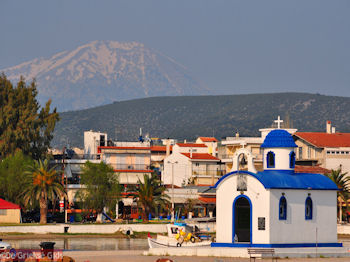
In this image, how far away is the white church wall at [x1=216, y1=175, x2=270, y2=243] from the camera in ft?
197

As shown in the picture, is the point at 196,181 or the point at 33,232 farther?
the point at 196,181

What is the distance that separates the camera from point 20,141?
11506 cm

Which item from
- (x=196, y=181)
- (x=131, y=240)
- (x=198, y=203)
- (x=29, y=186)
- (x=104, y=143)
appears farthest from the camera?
(x=104, y=143)

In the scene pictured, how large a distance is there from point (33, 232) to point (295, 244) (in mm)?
37653

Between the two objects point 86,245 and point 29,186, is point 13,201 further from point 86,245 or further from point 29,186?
point 86,245

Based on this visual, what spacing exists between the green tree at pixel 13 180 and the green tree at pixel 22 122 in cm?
710

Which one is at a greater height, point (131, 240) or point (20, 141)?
point (20, 141)

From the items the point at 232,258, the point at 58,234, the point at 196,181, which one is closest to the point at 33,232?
the point at 58,234

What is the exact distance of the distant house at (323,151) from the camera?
121938 mm

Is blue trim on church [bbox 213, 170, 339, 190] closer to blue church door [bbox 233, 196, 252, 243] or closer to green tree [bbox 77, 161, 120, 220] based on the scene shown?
blue church door [bbox 233, 196, 252, 243]

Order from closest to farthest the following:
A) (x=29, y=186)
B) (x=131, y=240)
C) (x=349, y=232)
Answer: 1. (x=131, y=240)
2. (x=349, y=232)
3. (x=29, y=186)

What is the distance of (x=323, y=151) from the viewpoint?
402 ft

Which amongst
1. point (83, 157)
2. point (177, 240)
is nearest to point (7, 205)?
point (83, 157)

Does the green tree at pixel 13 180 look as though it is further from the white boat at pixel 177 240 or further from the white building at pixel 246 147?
the white boat at pixel 177 240
